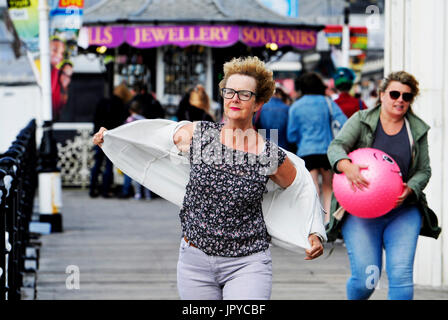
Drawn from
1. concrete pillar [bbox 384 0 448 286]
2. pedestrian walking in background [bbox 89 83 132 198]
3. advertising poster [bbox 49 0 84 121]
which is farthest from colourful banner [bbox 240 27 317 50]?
concrete pillar [bbox 384 0 448 286]

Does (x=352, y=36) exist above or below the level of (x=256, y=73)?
above

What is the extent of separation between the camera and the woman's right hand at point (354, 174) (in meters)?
5.66

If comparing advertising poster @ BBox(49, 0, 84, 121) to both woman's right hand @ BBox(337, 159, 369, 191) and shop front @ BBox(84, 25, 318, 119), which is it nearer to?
shop front @ BBox(84, 25, 318, 119)

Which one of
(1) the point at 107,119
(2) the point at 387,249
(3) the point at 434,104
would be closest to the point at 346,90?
(3) the point at 434,104

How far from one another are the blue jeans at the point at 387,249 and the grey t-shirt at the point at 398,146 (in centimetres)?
27

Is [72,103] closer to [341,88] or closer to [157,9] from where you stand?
[157,9]

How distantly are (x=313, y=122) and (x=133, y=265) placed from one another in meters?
2.53

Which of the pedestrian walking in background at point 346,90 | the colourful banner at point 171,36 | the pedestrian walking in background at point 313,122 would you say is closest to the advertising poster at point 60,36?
the colourful banner at point 171,36

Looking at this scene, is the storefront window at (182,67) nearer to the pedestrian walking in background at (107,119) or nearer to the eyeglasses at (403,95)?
the pedestrian walking in background at (107,119)

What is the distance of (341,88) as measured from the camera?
10.7 m

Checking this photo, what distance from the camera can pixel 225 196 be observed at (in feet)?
14.0


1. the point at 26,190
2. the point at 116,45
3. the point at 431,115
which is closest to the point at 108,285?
the point at 26,190

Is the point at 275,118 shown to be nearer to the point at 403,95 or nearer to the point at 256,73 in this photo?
the point at 403,95
